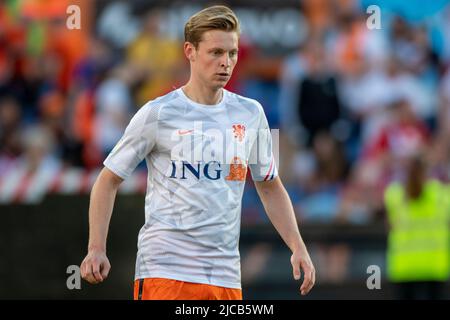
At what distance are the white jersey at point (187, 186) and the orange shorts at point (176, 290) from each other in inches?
1.4

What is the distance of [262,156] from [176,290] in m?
0.97

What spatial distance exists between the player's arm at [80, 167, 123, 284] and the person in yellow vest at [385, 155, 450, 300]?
6478 millimetres

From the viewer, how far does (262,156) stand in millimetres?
7031

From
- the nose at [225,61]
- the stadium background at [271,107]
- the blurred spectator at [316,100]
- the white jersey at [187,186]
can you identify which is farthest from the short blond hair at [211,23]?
the blurred spectator at [316,100]

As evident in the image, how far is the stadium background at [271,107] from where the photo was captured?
13.5 metres

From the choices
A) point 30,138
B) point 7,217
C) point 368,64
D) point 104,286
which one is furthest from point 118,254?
point 368,64

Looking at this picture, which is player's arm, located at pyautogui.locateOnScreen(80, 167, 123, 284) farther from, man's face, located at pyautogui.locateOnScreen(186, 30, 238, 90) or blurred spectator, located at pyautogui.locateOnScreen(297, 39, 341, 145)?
blurred spectator, located at pyautogui.locateOnScreen(297, 39, 341, 145)

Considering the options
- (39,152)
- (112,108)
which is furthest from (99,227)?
(112,108)

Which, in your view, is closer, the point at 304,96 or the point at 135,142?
the point at 135,142

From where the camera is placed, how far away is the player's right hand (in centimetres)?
639

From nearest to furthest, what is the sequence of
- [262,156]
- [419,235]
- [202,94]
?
[202,94] → [262,156] → [419,235]

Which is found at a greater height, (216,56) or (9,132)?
(9,132)

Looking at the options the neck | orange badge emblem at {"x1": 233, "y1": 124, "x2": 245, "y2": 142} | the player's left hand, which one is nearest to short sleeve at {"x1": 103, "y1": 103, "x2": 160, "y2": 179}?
A: the neck

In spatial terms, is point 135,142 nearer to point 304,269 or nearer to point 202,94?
point 202,94
